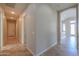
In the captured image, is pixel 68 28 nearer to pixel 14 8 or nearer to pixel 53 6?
pixel 53 6

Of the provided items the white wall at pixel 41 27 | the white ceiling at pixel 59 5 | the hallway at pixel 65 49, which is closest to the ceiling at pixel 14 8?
the white wall at pixel 41 27

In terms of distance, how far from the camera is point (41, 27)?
257 cm

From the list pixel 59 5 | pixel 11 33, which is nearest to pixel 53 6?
pixel 59 5

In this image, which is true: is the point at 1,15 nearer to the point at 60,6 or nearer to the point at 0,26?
the point at 0,26

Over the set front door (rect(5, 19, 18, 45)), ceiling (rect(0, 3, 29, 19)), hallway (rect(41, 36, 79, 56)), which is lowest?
hallway (rect(41, 36, 79, 56))

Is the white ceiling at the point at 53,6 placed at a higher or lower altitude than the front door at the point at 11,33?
higher

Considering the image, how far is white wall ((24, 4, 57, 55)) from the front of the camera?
100 inches

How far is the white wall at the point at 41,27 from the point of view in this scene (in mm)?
2549

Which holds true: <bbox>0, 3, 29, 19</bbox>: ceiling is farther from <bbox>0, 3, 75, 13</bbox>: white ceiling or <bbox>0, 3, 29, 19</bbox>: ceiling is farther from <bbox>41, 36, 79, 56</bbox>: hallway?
<bbox>41, 36, 79, 56</bbox>: hallway

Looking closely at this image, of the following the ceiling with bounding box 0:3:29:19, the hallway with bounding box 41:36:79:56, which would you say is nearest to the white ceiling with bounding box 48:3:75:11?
the ceiling with bounding box 0:3:29:19

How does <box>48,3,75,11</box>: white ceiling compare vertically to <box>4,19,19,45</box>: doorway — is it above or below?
above

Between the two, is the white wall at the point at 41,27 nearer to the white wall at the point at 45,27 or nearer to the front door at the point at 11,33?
the white wall at the point at 45,27

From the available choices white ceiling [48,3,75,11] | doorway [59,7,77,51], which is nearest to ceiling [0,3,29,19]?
white ceiling [48,3,75,11]

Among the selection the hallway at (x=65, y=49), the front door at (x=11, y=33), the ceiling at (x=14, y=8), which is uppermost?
the ceiling at (x=14, y=8)
